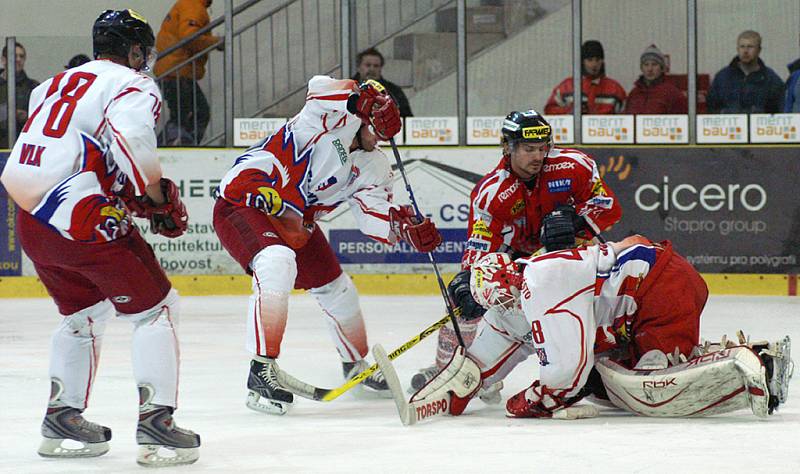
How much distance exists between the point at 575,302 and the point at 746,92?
5.12 meters

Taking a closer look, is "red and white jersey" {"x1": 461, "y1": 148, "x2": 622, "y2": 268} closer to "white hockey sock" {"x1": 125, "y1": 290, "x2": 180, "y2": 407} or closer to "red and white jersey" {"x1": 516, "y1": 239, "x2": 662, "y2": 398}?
"red and white jersey" {"x1": 516, "y1": 239, "x2": 662, "y2": 398}

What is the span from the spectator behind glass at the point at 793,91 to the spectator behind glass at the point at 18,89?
5.07 meters

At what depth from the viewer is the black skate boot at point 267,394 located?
14.0ft

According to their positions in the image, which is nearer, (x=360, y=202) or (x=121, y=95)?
(x=121, y=95)

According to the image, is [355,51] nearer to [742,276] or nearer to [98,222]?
[742,276]

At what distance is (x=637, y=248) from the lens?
405cm

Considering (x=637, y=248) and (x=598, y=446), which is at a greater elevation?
(x=637, y=248)

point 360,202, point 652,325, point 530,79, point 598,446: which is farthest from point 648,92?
point 598,446

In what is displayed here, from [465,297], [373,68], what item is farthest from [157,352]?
[373,68]

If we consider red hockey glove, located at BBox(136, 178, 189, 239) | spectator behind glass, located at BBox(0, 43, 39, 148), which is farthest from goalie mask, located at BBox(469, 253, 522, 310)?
spectator behind glass, located at BBox(0, 43, 39, 148)

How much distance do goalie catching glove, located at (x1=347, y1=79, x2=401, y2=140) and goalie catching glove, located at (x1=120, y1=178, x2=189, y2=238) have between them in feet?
3.89

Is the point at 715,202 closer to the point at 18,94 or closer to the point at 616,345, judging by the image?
the point at 616,345

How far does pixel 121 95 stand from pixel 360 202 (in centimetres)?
176

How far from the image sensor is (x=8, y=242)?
8570mm
